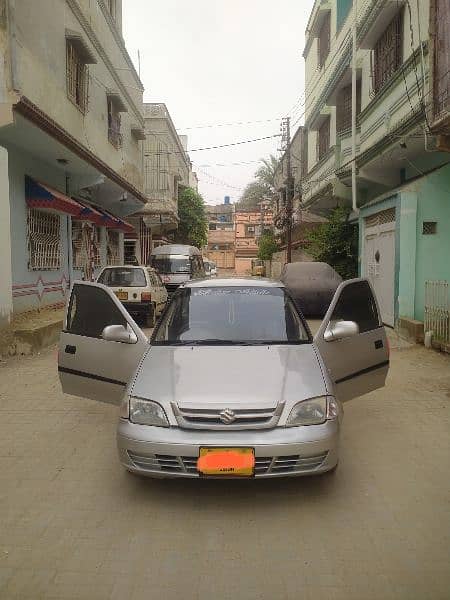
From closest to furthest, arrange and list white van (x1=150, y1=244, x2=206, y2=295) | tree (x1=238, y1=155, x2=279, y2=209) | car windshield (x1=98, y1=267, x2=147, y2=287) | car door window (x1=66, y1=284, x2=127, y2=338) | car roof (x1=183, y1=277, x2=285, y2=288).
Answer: car door window (x1=66, y1=284, x2=127, y2=338), car roof (x1=183, y1=277, x2=285, y2=288), car windshield (x1=98, y1=267, x2=147, y2=287), white van (x1=150, y1=244, x2=206, y2=295), tree (x1=238, y1=155, x2=279, y2=209)

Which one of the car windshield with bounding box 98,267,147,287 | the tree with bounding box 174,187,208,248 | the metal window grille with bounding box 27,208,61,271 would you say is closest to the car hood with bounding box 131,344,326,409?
the metal window grille with bounding box 27,208,61,271

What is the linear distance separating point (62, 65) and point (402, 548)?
475 inches

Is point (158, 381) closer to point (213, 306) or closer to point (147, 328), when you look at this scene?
point (213, 306)

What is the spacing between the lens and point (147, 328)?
12.5 m

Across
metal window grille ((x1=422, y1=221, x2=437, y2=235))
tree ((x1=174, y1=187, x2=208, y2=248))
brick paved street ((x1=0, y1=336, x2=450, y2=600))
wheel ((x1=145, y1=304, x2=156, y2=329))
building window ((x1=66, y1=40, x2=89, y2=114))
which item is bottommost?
brick paved street ((x1=0, y1=336, x2=450, y2=600))

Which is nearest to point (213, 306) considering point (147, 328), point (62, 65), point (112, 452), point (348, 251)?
point (112, 452)

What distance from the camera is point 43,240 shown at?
12148mm

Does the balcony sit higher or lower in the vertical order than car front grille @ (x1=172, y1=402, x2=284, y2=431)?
higher

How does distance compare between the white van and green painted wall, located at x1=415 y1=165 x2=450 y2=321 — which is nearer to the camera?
green painted wall, located at x1=415 y1=165 x2=450 y2=321

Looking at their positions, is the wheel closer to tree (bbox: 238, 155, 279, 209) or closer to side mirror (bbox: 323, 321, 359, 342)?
side mirror (bbox: 323, 321, 359, 342)

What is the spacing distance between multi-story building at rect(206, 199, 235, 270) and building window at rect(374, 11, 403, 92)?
172ft

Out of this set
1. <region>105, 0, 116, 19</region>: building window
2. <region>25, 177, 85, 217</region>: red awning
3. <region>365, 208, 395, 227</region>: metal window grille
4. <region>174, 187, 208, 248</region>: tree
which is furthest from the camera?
<region>174, 187, 208, 248</region>: tree

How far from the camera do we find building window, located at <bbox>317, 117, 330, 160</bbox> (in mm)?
19631

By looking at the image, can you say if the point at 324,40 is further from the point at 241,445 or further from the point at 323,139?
the point at 241,445
